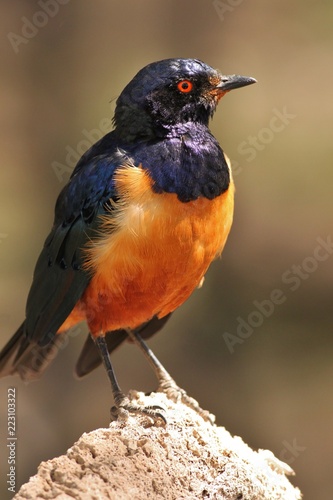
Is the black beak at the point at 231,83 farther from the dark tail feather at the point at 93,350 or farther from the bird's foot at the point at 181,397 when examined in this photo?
the bird's foot at the point at 181,397

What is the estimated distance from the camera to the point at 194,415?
4.79 metres

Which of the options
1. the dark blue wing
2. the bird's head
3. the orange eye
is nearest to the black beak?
the bird's head

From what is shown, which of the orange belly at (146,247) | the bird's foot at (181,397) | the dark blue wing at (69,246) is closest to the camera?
the orange belly at (146,247)

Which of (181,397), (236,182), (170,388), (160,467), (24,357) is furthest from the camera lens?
(236,182)

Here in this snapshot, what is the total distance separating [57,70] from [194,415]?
5887mm

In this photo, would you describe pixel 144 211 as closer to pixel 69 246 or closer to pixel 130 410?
pixel 69 246

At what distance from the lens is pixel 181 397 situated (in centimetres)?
540

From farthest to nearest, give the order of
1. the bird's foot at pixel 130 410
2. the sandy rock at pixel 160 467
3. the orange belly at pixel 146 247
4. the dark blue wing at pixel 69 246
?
the dark blue wing at pixel 69 246 < the orange belly at pixel 146 247 < the bird's foot at pixel 130 410 < the sandy rock at pixel 160 467

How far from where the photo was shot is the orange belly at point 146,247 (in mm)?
4848

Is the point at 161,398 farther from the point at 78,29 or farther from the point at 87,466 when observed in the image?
the point at 78,29

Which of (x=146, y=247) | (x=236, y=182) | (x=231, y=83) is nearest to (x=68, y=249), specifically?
(x=146, y=247)

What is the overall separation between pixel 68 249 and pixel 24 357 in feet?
3.25

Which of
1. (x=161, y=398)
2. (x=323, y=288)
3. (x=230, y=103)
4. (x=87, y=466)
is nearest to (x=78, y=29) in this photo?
(x=230, y=103)

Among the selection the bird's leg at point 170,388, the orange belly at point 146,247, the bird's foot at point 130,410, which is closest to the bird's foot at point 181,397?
the bird's leg at point 170,388
